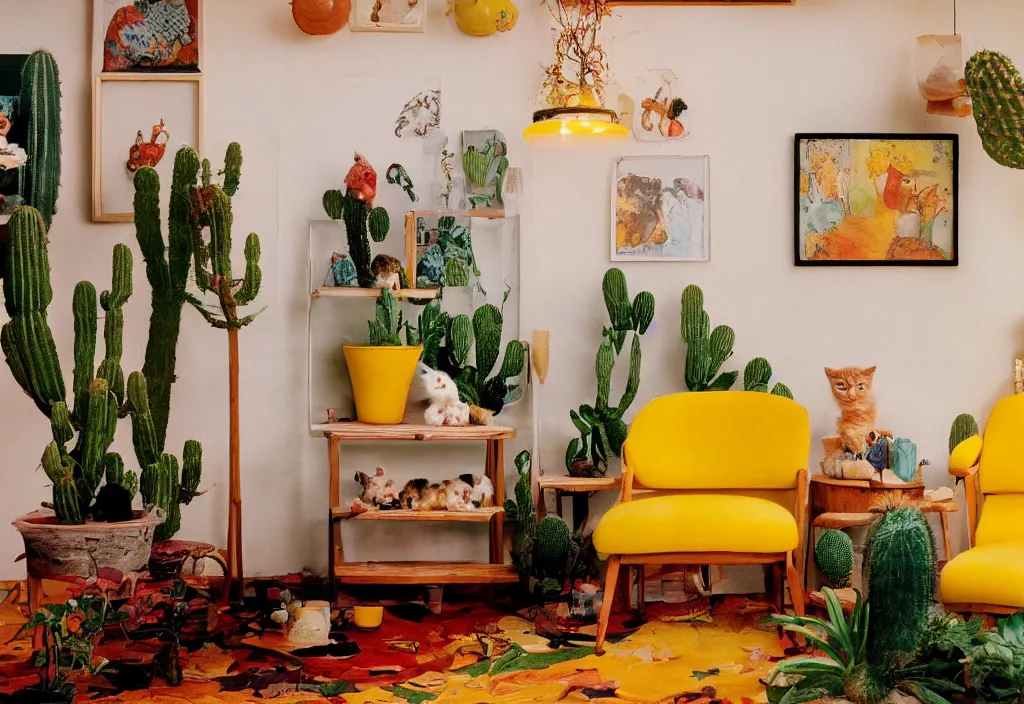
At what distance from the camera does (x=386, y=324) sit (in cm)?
427

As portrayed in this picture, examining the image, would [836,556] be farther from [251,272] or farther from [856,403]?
[251,272]

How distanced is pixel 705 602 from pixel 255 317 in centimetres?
212

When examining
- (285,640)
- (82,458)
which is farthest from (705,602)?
(82,458)

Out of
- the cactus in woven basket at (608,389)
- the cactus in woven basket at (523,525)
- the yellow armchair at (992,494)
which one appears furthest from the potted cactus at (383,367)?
the yellow armchair at (992,494)

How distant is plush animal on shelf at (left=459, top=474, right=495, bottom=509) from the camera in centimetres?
428

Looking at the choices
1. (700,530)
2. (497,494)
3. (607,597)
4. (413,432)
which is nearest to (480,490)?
(497,494)

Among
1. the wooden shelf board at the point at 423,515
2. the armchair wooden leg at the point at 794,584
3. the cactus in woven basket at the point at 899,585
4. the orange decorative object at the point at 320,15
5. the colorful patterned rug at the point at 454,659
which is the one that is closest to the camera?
the cactus in woven basket at the point at 899,585

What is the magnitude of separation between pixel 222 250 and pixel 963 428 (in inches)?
114

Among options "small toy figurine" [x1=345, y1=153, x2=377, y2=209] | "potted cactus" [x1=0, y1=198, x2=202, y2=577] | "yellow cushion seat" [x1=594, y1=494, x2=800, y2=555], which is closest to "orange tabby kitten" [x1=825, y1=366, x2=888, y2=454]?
"yellow cushion seat" [x1=594, y1=494, x2=800, y2=555]

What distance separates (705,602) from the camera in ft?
14.1

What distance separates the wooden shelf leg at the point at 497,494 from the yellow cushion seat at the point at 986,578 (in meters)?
1.76

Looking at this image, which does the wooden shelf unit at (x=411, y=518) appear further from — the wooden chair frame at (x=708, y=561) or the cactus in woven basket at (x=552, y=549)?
the wooden chair frame at (x=708, y=561)

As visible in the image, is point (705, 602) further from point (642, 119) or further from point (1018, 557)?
point (642, 119)

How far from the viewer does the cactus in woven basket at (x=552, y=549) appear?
160 inches
